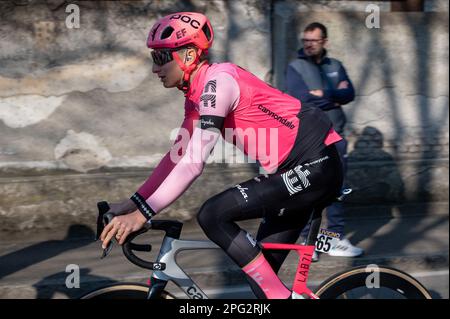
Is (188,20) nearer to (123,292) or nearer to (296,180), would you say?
(296,180)

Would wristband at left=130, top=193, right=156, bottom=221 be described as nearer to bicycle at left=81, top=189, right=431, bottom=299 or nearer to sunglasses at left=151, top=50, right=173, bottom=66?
bicycle at left=81, top=189, right=431, bottom=299

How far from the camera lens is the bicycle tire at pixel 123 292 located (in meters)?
3.64

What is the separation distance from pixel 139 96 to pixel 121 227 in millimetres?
4605

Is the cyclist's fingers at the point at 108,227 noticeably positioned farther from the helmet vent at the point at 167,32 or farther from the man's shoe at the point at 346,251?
the man's shoe at the point at 346,251

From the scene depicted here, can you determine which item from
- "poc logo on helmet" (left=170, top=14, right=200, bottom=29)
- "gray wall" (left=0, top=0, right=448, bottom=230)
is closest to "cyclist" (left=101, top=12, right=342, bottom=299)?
"poc logo on helmet" (left=170, top=14, right=200, bottom=29)

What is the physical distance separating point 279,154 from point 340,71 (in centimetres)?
291

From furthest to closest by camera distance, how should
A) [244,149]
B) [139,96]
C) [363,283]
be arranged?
[139,96], [363,283], [244,149]

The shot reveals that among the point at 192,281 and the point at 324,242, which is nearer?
the point at 192,281

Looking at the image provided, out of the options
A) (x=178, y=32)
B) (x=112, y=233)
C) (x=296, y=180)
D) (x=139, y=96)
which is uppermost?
(x=178, y=32)

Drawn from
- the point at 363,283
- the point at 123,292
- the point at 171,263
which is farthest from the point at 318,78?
the point at 123,292

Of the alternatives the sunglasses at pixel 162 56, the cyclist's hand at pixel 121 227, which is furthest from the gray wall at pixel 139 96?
the cyclist's hand at pixel 121 227

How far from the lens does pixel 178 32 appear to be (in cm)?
367

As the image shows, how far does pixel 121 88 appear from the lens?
25.5 ft
